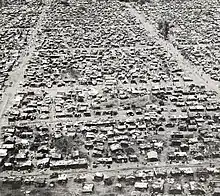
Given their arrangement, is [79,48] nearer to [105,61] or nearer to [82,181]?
[105,61]

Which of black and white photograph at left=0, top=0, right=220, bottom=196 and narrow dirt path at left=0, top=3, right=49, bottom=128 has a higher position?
narrow dirt path at left=0, top=3, right=49, bottom=128

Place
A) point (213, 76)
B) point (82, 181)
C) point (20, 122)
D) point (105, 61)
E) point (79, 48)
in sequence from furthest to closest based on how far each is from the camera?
point (79, 48)
point (105, 61)
point (213, 76)
point (20, 122)
point (82, 181)

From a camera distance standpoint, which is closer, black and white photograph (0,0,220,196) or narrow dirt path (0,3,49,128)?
black and white photograph (0,0,220,196)

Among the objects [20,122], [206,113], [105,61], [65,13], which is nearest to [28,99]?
[20,122]

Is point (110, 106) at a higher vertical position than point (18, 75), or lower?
lower

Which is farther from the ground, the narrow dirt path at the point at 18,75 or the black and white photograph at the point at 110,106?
the narrow dirt path at the point at 18,75

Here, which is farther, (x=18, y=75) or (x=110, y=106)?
(x=18, y=75)

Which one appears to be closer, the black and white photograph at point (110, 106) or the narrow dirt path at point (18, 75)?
the black and white photograph at point (110, 106)

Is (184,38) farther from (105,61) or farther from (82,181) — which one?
(82,181)

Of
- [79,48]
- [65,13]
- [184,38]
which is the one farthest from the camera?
[65,13]

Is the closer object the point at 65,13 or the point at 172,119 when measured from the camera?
the point at 172,119
